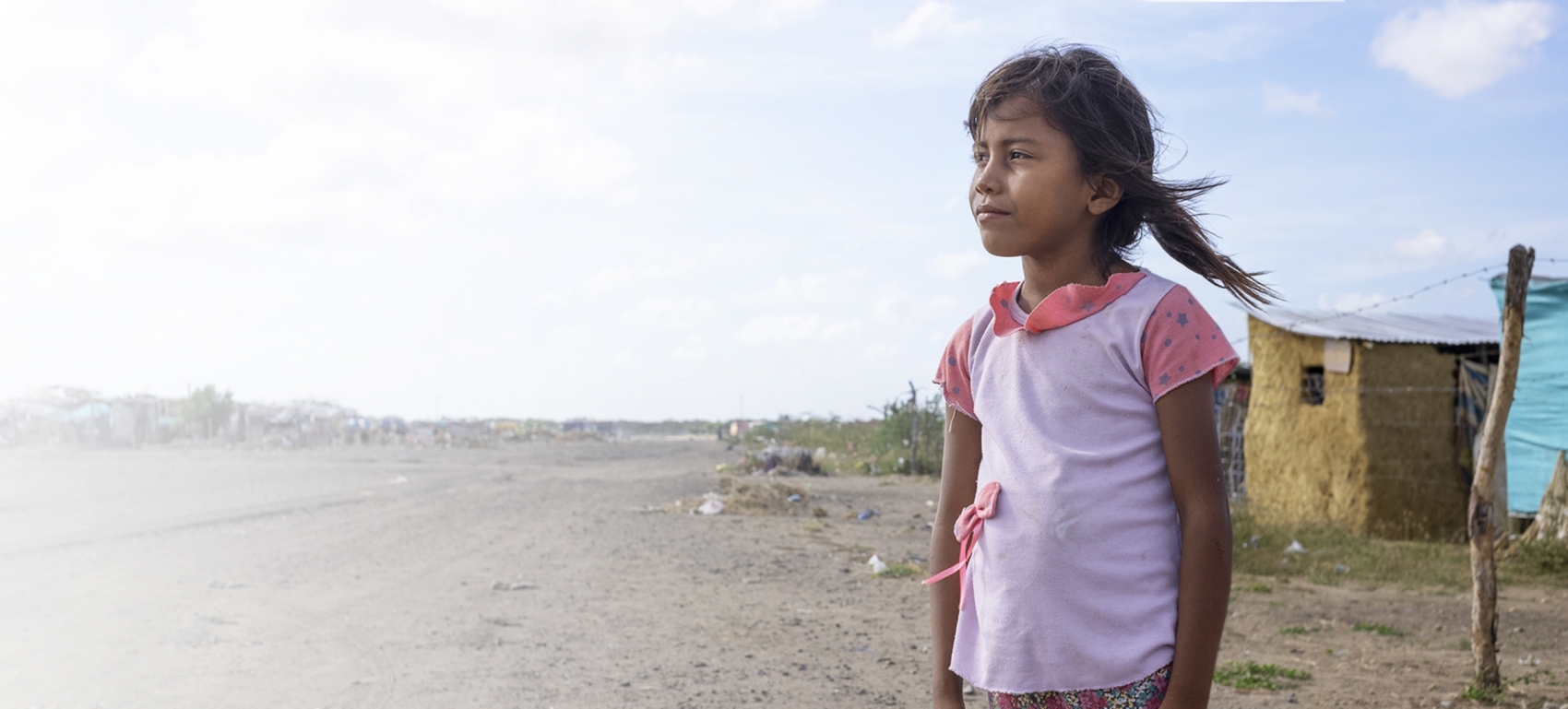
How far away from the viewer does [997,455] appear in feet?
4.99

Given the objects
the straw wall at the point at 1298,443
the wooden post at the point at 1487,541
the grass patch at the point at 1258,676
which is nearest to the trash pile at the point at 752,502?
the straw wall at the point at 1298,443

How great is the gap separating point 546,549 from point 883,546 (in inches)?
124

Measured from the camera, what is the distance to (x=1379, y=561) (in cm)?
913

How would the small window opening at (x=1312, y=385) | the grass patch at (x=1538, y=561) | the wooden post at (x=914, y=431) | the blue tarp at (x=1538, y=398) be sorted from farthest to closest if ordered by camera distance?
1. the wooden post at (x=914, y=431)
2. the small window opening at (x=1312, y=385)
3. the blue tarp at (x=1538, y=398)
4. the grass patch at (x=1538, y=561)

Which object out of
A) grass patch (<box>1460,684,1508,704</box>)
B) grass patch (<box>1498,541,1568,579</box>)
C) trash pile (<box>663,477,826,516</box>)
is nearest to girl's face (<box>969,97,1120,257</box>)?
grass patch (<box>1460,684,1508,704</box>)

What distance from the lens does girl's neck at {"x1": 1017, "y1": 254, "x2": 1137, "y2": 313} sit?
1.56 metres

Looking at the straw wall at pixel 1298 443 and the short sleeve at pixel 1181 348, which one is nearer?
the short sleeve at pixel 1181 348

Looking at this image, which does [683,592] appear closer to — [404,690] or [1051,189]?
[404,690]

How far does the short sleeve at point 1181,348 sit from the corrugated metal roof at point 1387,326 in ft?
32.2

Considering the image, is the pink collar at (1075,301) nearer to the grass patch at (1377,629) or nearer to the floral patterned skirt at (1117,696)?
the floral patterned skirt at (1117,696)

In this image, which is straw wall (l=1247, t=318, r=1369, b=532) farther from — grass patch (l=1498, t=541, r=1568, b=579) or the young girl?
the young girl

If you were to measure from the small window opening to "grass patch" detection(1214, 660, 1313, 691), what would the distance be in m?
7.47

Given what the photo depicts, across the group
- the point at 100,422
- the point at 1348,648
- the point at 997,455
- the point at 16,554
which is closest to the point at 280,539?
the point at 16,554

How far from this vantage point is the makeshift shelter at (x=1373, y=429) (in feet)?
36.3
